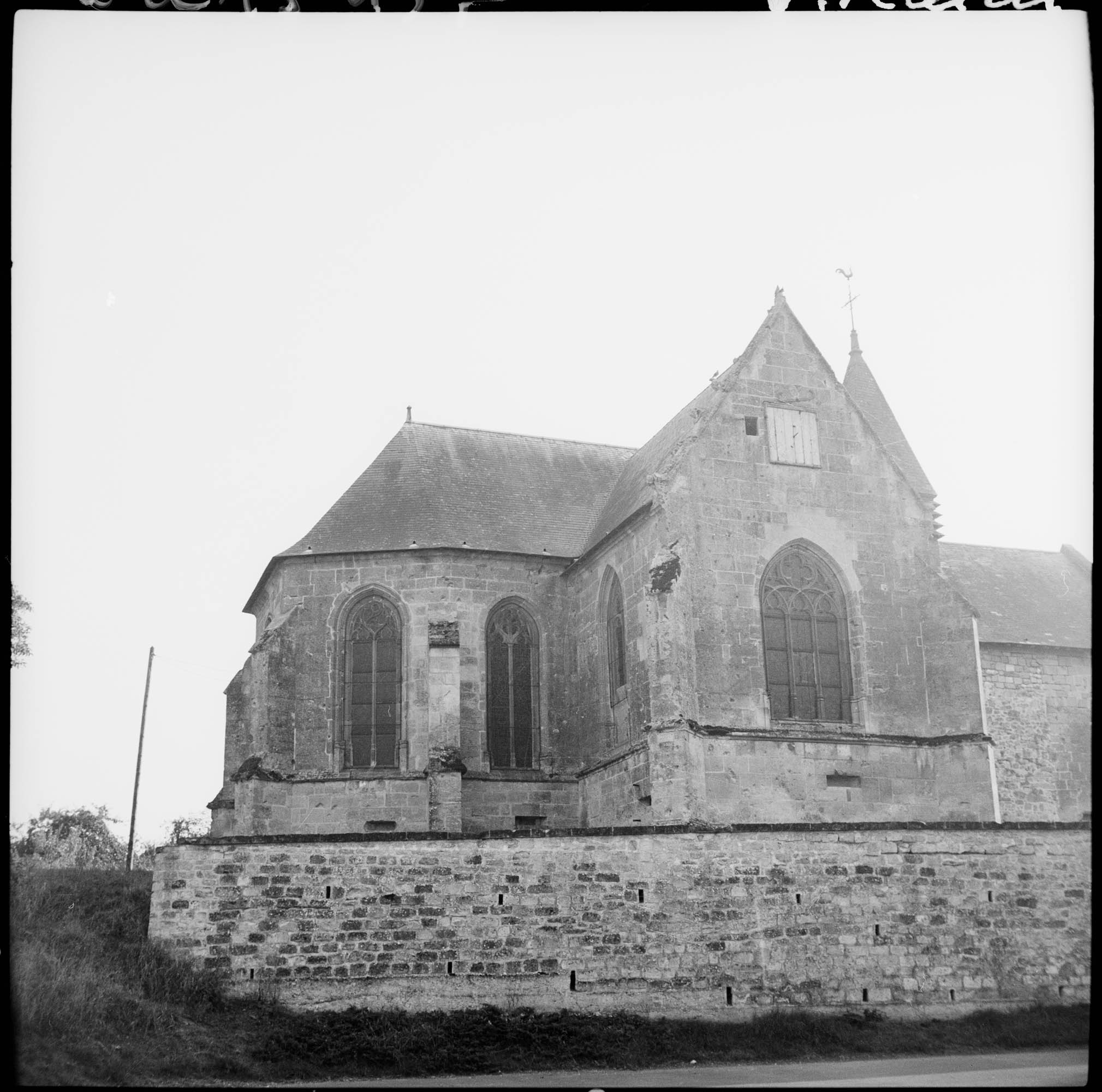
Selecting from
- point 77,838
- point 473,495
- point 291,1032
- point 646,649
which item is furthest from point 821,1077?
point 77,838

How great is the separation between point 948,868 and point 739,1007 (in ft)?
14.6

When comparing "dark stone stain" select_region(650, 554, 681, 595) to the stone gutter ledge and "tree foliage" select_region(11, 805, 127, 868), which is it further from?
"tree foliage" select_region(11, 805, 127, 868)

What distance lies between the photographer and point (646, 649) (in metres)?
26.6

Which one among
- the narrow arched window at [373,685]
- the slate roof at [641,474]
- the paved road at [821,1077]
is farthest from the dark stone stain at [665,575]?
the paved road at [821,1077]

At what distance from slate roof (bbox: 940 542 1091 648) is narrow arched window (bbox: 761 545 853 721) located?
768 cm

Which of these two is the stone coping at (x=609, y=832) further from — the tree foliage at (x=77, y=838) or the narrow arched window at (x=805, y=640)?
the tree foliage at (x=77, y=838)

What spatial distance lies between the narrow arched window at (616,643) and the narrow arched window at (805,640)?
9.91 feet

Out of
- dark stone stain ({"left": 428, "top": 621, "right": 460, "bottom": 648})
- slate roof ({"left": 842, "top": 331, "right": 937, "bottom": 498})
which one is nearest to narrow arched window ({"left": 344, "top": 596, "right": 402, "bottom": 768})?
dark stone stain ({"left": 428, "top": 621, "right": 460, "bottom": 648})

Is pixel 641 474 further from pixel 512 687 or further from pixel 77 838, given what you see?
pixel 77 838

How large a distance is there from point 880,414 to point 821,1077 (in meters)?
26.5

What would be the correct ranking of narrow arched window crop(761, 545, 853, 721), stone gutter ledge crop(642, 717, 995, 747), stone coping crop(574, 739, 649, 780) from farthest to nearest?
narrow arched window crop(761, 545, 853, 721) → stone coping crop(574, 739, 649, 780) → stone gutter ledge crop(642, 717, 995, 747)

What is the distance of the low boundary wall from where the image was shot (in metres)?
20.6

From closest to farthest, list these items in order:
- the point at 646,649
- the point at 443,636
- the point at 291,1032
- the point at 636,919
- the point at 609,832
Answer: the point at 291,1032
the point at 636,919
the point at 609,832
the point at 646,649
the point at 443,636

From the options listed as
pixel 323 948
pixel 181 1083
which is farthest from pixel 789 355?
pixel 181 1083
